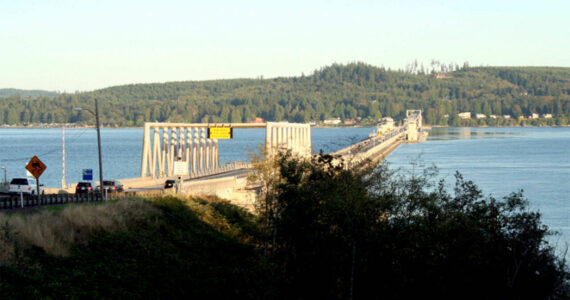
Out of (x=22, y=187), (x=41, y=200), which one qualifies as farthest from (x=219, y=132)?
(x=41, y=200)

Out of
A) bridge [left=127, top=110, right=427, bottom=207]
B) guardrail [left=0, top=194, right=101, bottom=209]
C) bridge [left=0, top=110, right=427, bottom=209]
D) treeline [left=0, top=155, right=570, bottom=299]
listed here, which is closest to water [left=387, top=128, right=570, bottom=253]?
treeline [left=0, top=155, right=570, bottom=299]

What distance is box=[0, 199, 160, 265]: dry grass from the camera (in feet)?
77.6

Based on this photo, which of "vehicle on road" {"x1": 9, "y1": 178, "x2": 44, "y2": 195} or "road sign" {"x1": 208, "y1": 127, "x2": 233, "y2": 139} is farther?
"road sign" {"x1": 208, "y1": 127, "x2": 233, "y2": 139}

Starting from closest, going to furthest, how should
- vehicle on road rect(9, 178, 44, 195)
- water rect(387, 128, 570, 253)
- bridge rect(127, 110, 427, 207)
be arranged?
vehicle on road rect(9, 178, 44, 195) < bridge rect(127, 110, 427, 207) < water rect(387, 128, 570, 253)

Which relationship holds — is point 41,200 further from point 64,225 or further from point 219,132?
point 219,132

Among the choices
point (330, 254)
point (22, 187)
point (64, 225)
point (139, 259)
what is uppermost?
point (64, 225)

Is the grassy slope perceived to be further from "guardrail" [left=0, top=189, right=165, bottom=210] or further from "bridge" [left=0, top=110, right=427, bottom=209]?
"guardrail" [left=0, top=189, right=165, bottom=210]

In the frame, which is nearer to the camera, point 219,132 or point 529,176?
point 219,132

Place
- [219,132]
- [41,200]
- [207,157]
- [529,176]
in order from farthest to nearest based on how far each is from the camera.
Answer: [529,176] → [207,157] → [219,132] → [41,200]

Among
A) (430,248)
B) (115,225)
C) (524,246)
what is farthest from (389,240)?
(115,225)

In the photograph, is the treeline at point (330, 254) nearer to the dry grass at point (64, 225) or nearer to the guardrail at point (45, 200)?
the dry grass at point (64, 225)

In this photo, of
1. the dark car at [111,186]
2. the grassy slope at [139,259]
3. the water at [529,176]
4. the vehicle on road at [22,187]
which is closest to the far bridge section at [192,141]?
the dark car at [111,186]

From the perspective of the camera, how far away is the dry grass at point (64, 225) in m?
23.6

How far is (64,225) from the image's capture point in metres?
27.8
